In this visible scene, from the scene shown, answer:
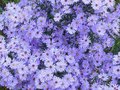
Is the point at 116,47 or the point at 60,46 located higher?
the point at 116,47

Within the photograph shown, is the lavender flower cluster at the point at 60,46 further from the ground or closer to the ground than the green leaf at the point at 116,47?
closer to the ground

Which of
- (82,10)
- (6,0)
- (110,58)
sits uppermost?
(6,0)

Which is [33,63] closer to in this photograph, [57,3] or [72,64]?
[72,64]

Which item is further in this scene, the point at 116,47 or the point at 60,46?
the point at 116,47

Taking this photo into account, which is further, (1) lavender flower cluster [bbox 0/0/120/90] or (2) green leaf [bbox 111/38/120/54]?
(2) green leaf [bbox 111/38/120/54]

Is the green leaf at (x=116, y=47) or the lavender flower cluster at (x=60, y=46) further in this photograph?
the green leaf at (x=116, y=47)

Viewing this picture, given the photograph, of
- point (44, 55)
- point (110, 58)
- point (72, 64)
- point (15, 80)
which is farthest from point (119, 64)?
point (15, 80)

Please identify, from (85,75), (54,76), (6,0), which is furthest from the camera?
(6,0)

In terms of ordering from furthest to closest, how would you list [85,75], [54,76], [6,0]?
[6,0]
[85,75]
[54,76]
